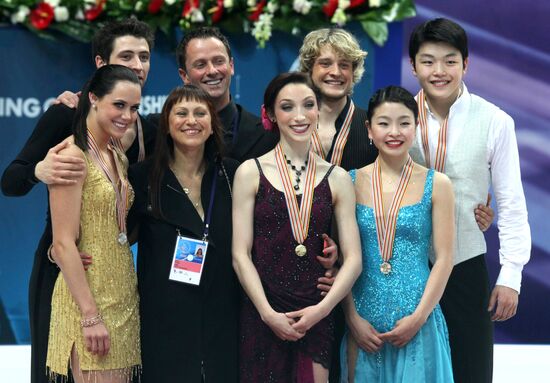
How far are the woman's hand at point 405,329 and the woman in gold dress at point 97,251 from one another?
0.88 metres

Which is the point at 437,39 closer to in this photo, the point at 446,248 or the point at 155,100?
the point at 446,248

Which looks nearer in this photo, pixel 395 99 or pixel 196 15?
pixel 395 99

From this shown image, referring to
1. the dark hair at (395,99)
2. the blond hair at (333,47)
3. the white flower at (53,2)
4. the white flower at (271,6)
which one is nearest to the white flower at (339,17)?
the white flower at (271,6)

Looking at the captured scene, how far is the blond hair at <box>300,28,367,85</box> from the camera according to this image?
3.65 metres

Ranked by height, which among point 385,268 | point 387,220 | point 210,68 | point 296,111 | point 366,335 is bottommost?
point 366,335

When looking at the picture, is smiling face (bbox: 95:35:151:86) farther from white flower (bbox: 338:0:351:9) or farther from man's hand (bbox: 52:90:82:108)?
white flower (bbox: 338:0:351:9)

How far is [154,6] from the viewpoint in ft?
17.2

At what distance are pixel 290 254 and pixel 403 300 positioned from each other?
433 mm

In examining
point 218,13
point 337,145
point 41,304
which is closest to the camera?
point 41,304

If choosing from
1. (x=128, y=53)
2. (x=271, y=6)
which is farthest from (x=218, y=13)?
(x=128, y=53)

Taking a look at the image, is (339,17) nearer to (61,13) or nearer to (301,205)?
Answer: (61,13)

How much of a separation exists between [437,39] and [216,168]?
3.10ft

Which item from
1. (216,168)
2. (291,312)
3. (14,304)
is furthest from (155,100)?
(291,312)

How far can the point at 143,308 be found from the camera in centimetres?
334
